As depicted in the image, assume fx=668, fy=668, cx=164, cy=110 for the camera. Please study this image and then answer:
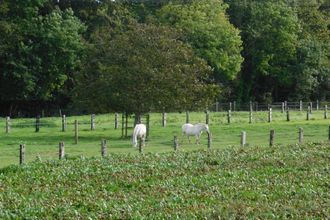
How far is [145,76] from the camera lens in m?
41.5

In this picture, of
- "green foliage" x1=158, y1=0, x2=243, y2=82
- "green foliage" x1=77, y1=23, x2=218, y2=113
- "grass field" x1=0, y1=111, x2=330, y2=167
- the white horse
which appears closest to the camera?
"grass field" x1=0, y1=111, x2=330, y2=167

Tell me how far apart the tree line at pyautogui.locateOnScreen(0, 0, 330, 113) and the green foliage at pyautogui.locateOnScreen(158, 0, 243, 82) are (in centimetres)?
12

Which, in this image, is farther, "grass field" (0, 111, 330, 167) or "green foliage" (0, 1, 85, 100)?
"green foliage" (0, 1, 85, 100)

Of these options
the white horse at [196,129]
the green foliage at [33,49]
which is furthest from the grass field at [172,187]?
the green foliage at [33,49]

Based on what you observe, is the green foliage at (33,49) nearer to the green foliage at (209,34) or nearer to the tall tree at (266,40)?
the green foliage at (209,34)

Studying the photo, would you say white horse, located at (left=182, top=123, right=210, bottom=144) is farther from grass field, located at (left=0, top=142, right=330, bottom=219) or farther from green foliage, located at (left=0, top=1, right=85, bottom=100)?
green foliage, located at (left=0, top=1, right=85, bottom=100)

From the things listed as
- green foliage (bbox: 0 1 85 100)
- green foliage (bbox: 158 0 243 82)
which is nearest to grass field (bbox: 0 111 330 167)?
green foliage (bbox: 0 1 85 100)

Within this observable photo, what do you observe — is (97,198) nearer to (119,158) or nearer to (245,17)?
(119,158)

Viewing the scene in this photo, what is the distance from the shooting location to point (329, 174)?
806 inches

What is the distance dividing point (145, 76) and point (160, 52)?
186 cm

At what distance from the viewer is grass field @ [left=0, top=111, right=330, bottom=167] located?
1308 inches

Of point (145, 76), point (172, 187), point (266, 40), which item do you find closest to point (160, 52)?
point (145, 76)

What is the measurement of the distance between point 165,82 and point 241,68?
3795 centimetres

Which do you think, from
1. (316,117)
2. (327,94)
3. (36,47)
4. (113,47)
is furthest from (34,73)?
(327,94)
